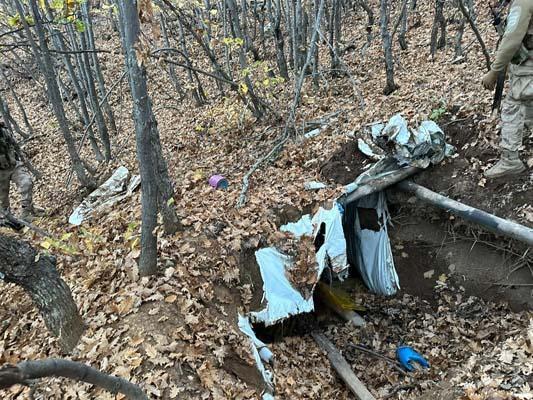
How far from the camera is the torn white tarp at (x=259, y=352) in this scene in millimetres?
4715

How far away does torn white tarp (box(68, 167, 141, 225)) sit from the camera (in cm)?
760

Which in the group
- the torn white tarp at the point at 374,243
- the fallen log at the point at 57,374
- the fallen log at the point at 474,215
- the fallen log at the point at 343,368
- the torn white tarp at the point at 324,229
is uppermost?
the fallen log at the point at 57,374

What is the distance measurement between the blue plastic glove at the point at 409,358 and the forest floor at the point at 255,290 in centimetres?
17

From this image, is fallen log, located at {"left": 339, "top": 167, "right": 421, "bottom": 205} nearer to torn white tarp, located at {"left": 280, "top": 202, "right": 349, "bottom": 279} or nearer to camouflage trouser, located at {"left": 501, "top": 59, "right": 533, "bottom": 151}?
torn white tarp, located at {"left": 280, "top": 202, "right": 349, "bottom": 279}

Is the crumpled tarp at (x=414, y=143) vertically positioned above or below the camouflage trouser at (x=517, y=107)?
below

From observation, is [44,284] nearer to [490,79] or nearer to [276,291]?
[276,291]

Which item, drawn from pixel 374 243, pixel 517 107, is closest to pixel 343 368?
pixel 374 243

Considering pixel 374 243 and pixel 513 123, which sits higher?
pixel 513 123

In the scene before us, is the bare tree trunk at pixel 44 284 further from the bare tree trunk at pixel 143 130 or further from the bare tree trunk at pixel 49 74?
the bare tree trunk at pixel 49 74

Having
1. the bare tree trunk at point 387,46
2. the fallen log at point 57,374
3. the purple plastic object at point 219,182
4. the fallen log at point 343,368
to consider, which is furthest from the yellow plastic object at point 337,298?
the bare tree trunk at point 387,46

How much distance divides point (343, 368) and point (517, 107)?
4.29 meters

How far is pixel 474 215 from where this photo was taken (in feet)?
18.3

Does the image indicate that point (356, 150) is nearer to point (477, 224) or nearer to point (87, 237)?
point (477, 224)

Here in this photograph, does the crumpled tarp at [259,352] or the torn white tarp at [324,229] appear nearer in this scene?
the crumpled tarp at [259,352]
